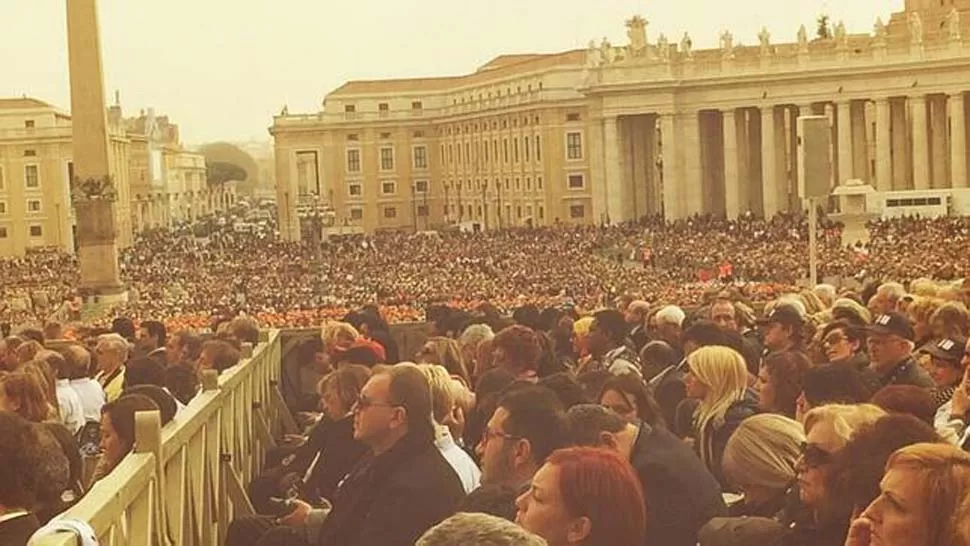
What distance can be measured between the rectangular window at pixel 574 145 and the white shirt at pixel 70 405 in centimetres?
9594

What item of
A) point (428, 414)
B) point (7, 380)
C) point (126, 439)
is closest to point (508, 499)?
point (428, 414)

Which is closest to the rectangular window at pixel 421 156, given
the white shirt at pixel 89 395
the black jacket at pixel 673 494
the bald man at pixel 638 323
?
the bald man at pixel 638 323

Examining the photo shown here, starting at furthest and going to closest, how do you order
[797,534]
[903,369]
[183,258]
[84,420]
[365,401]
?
1. [183,258]
2. [84,420]
3. [903,369]
4. [365,401]
5. [797,534]

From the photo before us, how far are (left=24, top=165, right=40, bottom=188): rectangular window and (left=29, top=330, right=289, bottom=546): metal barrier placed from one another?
4232 inches

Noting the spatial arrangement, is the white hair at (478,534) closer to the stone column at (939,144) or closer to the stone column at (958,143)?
the stone column at (958,143)

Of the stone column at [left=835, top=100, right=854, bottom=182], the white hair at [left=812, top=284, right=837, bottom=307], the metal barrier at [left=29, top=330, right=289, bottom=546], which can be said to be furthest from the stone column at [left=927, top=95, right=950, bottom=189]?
the metal barrier at [left=29, top=330, right=289, bottom=546]

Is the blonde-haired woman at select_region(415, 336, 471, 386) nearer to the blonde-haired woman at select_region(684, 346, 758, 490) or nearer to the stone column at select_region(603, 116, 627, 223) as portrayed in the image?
the blonde-haired woman at select_region(684, 346, 758, 490)

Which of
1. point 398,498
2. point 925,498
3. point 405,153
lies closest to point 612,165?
point 405,153

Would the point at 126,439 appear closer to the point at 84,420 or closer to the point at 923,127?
the point at 84,420

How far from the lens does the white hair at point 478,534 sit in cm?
486

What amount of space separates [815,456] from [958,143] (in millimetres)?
81942

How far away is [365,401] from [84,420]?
410cm

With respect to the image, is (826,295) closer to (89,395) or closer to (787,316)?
(787,316)

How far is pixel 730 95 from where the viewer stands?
9138 centimetres
